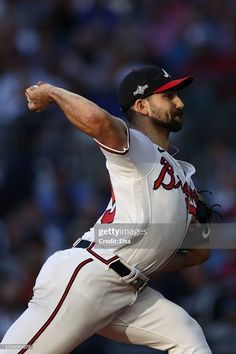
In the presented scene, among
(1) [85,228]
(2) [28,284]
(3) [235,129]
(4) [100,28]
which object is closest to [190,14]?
(4) [100,28]

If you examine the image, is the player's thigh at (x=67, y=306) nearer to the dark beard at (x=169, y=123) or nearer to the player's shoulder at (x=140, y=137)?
the player's shoulder at (x=140, y=137)

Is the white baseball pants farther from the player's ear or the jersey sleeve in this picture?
the player's ear

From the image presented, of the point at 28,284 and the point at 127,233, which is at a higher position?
the point at 127,233

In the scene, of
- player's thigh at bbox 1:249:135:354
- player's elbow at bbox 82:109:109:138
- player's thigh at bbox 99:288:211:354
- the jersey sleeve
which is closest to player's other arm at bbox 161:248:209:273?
player's thigh at bbox 99:288:211:354

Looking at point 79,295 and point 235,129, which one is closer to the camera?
point 79,295

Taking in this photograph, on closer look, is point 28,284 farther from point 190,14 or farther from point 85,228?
point 190,14

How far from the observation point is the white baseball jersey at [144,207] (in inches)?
198

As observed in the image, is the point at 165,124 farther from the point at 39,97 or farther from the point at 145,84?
the point at 39,97

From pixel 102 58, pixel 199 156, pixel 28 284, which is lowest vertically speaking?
pixel 28 284

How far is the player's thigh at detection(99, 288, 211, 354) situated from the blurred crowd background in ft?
9.32

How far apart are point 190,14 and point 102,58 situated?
4.28 feet

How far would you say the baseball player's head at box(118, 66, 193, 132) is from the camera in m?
5.47

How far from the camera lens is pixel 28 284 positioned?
8.93 m

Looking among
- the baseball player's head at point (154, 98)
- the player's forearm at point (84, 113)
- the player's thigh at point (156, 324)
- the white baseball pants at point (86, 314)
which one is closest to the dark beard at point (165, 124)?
the baseball player's head at point (154, 98)
